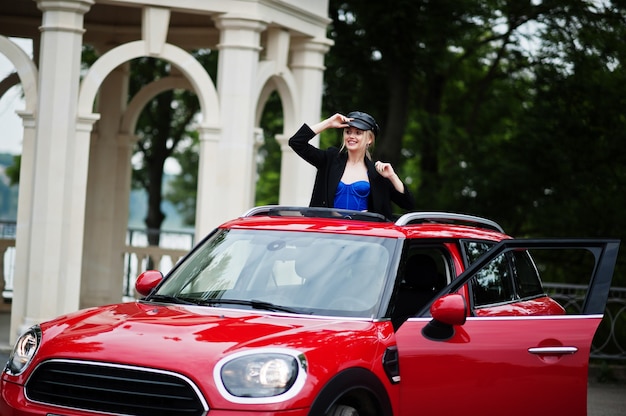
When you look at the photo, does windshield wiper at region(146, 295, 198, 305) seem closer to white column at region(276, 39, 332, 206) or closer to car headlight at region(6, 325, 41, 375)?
car headlight at region(6, 325, 41, 375)

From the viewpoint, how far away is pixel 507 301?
314 inches

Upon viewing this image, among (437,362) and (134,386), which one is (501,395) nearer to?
(437,362)

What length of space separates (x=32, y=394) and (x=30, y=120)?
321 inches

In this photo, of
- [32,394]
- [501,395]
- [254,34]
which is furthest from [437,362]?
[254,34]

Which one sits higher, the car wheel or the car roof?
the car roof

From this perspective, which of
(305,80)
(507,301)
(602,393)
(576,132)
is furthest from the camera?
(576,132)

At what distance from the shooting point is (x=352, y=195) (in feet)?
29.2

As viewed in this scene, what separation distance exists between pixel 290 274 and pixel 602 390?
7.69 metres

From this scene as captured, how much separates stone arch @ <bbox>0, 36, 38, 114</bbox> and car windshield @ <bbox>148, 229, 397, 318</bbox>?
6.89m

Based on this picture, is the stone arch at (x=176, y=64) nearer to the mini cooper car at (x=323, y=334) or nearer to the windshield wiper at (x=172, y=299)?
the mini cooper car at (x=323, y=334)

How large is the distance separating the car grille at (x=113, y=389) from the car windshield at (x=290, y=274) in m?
1.05

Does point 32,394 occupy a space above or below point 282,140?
below

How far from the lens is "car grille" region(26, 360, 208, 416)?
5969mm

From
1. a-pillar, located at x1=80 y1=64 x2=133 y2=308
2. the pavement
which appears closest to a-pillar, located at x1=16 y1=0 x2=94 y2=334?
the pavement
